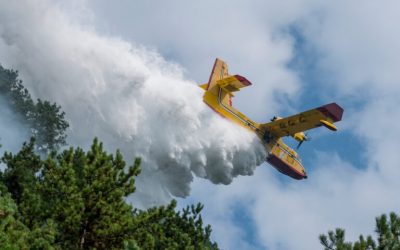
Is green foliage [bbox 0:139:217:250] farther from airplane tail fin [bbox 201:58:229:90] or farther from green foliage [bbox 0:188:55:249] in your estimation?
airplane tail fin [bbox 201:58:229:90]

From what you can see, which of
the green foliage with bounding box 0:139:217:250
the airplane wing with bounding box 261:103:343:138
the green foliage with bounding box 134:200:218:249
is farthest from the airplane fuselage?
the green foliage with bounding box 0:139:217:250

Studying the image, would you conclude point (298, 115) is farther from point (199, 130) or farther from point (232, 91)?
point (199, 130)

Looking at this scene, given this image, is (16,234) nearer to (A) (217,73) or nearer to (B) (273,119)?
(A) (217,73)

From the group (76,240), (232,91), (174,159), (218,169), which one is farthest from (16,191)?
(232,91)

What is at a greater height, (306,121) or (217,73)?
(217,73)

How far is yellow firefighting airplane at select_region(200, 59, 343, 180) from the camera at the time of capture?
32250 millimetres

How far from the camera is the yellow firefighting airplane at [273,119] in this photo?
32250mm

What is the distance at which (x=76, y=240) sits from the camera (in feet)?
51.2

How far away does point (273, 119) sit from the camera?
34281 millimetres

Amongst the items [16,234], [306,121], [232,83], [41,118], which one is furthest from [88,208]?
[41,118]

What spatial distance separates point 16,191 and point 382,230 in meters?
13.5

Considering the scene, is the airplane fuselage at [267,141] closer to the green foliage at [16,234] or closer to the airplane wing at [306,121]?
the airplane wing at [306,121]

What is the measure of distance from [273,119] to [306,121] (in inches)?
80.5

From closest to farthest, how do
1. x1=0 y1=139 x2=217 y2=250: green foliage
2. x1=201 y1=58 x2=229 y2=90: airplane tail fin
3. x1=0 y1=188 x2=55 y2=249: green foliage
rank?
x1=0 y1=188 x2=55 y2=249: green foliage < x1=0 y1=139 x2=217 y2=250: green foliage < x1=201 y1=58 x2=229 y2=90: airplane tail fin
